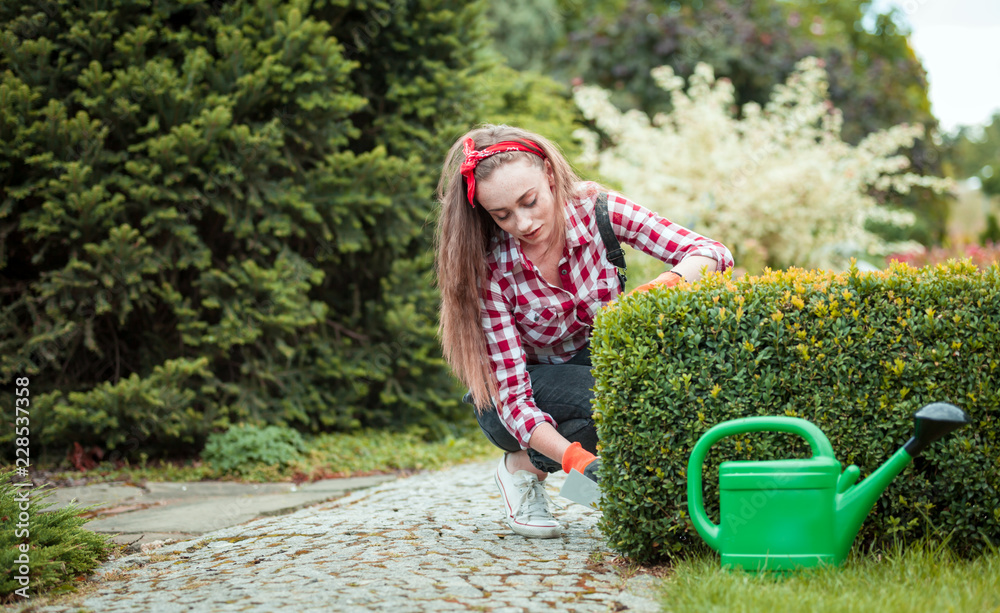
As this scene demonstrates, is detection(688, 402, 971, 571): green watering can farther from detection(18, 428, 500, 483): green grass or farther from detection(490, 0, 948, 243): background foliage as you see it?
detection(490, 0, 948, 243): background foliage

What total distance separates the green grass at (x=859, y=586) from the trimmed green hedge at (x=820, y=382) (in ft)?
0.43

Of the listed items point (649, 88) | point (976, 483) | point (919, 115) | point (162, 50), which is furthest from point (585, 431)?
point (919, 115)

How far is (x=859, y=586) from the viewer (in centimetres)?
188

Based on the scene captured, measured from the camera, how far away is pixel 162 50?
177 inches

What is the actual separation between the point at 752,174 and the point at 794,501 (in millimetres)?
7781

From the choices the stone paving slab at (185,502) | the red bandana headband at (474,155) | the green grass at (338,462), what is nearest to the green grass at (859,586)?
the red bandana headband at (474,155)

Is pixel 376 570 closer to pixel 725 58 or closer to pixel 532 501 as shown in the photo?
pixel 532 501

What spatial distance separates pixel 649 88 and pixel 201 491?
1129 cm

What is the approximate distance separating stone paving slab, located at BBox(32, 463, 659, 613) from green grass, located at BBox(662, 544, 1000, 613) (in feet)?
0.49

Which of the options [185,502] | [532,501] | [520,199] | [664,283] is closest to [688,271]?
[664,283]

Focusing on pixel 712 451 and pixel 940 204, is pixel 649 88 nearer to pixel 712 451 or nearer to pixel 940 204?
pixel 940 204

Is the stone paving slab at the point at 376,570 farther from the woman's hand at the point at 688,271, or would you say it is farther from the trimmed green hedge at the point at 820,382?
the woman's hand at the point at 688,271

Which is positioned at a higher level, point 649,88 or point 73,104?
point 649,88

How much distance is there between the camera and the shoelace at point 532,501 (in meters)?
2.87
